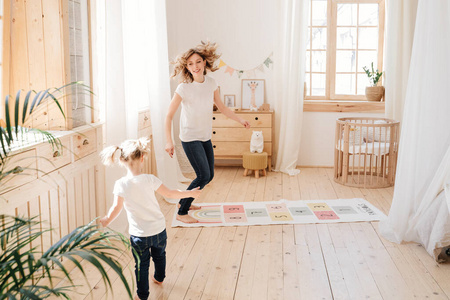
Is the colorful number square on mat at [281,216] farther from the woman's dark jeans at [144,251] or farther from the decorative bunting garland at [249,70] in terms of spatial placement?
the decorative bunting garland at [249,70]

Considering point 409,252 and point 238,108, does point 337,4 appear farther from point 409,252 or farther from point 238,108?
point 409,252

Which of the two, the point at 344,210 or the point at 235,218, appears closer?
the point at 235,218

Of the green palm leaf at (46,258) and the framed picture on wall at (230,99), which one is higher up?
the framed picture on wall at (230,99)

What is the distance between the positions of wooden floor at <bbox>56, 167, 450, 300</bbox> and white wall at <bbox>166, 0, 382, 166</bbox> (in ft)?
7.07

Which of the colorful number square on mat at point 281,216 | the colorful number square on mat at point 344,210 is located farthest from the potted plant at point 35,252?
the colorful number square on mat at point 344,210

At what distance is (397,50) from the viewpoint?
16.6ft

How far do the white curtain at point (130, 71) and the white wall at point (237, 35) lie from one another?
3.70 ft

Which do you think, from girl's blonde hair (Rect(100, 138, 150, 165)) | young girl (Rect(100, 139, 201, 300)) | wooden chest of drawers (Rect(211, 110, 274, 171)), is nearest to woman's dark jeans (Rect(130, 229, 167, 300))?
young girl (Rect(100, 139, 201, 300))

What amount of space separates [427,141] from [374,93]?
2438 mm

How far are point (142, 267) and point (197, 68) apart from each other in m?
1.56

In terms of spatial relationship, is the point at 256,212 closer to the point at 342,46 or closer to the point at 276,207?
the point at 276,207

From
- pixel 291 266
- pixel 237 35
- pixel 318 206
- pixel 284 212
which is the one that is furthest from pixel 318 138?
pixel 291 266

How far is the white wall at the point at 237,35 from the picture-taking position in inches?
215

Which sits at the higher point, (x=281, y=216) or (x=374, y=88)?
(x=374, y=88)
